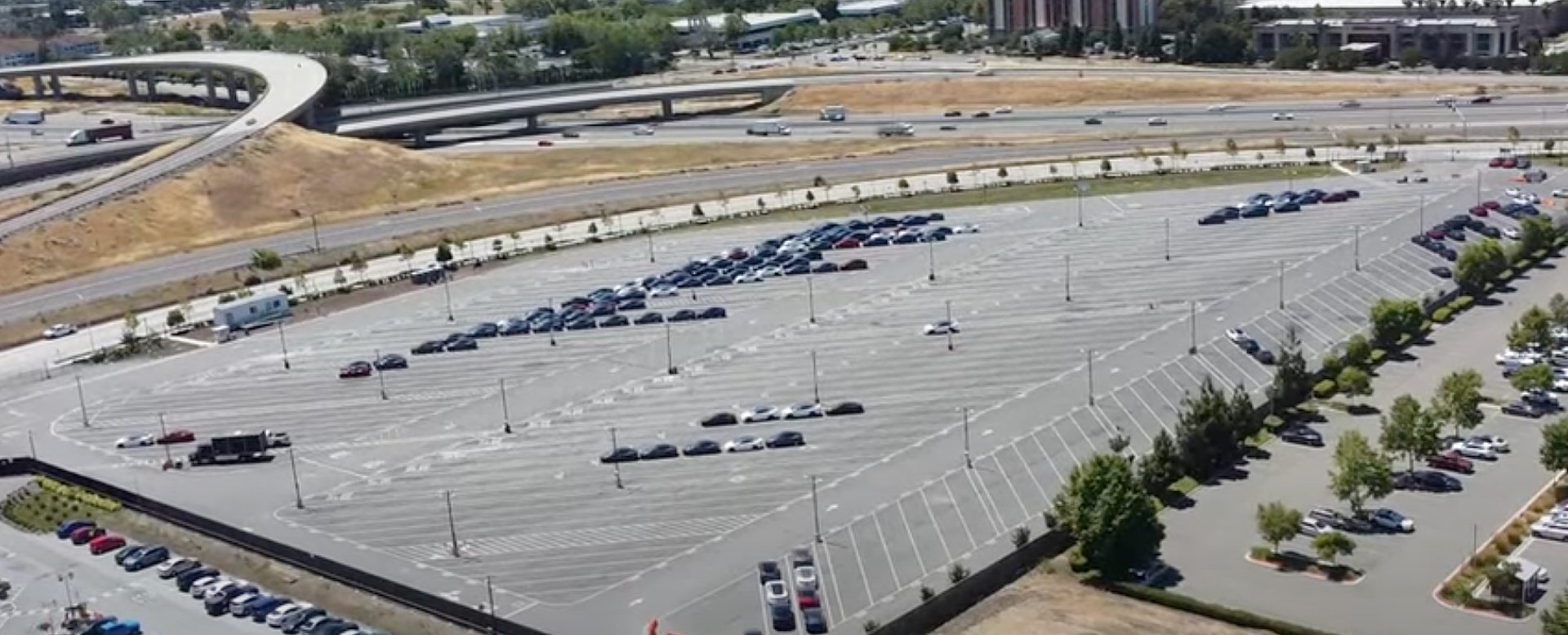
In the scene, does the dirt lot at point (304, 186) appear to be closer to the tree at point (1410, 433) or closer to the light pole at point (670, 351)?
the light pole at point (670, 351)

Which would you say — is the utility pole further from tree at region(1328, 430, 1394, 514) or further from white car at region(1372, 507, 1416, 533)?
white car at region(1372, 507, 1416, 533)

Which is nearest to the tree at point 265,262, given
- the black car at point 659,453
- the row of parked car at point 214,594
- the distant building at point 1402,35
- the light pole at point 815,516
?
the row of parked car at point 214,594

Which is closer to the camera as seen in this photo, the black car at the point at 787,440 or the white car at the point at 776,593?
the white car at the point at 776,593

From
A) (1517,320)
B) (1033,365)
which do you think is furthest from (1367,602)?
(1517,320)

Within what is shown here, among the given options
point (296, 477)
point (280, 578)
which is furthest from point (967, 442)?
point (296, 477)

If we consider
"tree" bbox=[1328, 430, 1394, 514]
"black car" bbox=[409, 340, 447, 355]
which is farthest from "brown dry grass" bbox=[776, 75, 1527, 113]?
"tree" bbox=[1328, 430, 1394, 514]

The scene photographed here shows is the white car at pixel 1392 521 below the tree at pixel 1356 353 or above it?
below
